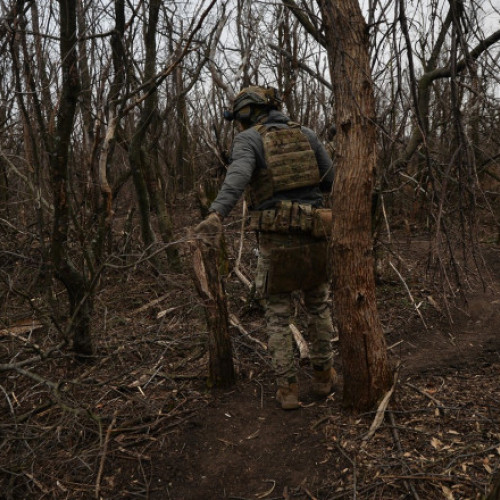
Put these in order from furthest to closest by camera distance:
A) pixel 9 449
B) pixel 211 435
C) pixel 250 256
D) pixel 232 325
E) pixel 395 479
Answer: pixel 250 256
pixel 232 325
pixel 211 435
pixel 9 449
pixel 395 479

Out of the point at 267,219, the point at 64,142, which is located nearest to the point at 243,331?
the point at 267,219

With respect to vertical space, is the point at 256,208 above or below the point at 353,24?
below

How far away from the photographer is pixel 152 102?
6445 millimetres

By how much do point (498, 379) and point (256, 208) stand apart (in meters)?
2.37

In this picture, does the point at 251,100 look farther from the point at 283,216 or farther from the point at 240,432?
the point at 240,432

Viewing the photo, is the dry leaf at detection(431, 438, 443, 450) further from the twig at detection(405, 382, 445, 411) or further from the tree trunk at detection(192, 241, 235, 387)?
the tree trunk at detection(192, 241, 235, 387)

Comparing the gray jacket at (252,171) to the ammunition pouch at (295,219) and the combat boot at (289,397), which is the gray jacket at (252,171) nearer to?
the ammunition pouch at (295,219)

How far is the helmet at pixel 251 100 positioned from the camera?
3.83 meters

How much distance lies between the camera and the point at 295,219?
146 inches

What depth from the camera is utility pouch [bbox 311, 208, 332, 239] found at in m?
3.74

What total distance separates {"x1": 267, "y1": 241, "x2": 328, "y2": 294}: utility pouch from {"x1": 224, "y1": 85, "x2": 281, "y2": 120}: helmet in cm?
113

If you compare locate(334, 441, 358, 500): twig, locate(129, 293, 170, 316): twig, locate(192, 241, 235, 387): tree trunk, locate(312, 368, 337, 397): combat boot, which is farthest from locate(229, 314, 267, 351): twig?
locate(334, 441, 358, 500): twig

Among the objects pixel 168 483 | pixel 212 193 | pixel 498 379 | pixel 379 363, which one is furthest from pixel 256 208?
pixel 212 193

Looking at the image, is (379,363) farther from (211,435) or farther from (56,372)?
(56,372)
